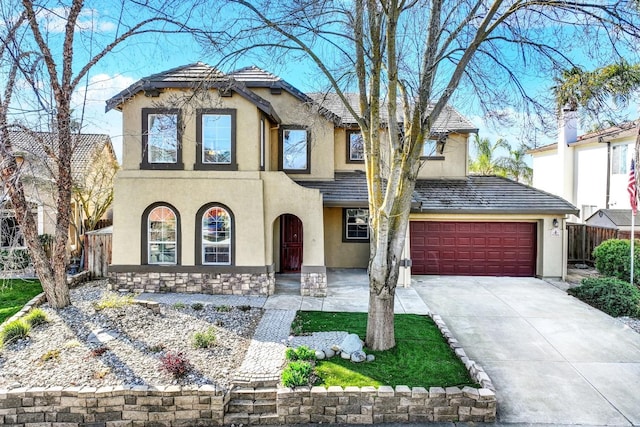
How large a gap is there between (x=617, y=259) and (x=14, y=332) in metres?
17.4

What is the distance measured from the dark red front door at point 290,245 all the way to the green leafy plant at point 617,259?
35.8 feet

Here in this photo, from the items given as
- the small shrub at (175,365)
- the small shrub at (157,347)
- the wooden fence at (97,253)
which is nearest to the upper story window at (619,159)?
the small shrub at (175,365)

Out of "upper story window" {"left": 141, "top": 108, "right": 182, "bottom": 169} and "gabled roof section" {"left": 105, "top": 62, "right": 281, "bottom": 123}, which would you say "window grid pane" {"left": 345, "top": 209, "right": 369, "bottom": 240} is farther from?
"upper story window" {"left": 141, "top": 108, "right": 182, "bottom": 169}

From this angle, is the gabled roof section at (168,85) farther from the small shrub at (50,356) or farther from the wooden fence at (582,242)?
the wooden fence at (582,242)

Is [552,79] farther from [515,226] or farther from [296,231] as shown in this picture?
[296,231]

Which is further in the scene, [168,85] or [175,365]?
[168,85]

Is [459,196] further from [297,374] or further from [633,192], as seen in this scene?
[297,374]

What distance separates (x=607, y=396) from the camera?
6.66m

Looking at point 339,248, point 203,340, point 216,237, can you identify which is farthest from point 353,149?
point 203,340

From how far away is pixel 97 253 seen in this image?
1452cm

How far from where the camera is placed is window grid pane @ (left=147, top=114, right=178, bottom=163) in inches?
494

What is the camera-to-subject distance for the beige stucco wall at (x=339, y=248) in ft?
53.5

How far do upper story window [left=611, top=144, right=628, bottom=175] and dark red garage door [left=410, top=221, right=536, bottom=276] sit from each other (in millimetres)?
8061

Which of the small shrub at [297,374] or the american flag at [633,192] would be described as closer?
the small shrub at [297,374]
